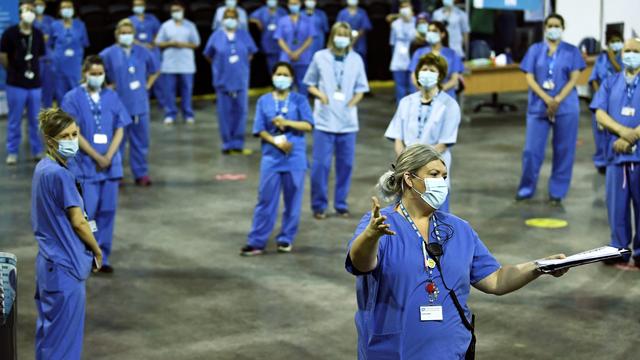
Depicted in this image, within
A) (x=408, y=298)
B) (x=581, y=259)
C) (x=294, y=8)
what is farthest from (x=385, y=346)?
(x=294, y=8)

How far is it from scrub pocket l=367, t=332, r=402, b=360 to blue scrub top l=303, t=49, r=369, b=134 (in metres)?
6.22

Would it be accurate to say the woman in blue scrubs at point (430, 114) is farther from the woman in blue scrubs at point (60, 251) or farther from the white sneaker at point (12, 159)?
the white sneaker at point (12, 159)

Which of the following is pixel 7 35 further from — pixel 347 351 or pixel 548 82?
pixel 347 351

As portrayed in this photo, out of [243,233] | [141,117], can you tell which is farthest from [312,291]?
[141,117]

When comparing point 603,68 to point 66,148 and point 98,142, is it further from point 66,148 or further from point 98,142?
point 66,148

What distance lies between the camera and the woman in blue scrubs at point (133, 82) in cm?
1242

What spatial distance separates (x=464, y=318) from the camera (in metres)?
4.53

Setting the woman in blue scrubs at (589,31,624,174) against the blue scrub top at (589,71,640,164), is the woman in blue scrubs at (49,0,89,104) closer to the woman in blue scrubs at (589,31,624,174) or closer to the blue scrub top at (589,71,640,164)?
the woman in blue scrubs at (589,31,624,174)

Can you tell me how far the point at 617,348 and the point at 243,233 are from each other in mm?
4095

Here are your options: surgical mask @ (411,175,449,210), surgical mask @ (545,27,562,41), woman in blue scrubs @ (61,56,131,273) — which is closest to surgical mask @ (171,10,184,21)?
surgical mask @ (545,27,562,41)

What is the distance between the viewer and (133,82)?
1270 centimetres

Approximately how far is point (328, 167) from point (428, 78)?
2.51 metres

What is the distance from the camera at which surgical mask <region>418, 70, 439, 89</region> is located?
841 centimetres

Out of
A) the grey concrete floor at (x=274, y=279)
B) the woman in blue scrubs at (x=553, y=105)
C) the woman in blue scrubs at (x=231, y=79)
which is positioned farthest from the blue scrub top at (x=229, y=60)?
the woman in blue scrubs at (x=553, y=105)
